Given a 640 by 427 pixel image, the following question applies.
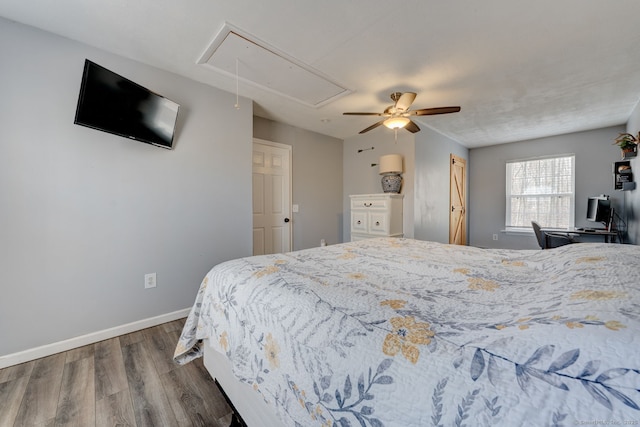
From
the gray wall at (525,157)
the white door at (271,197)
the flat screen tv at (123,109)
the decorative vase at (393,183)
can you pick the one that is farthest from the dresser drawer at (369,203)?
the gray wall at (525,157)

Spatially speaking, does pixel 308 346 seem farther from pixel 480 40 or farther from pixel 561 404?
pixel 480 40

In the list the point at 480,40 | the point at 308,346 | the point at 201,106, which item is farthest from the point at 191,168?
the point at 480,40

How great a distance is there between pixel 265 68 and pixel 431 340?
2.53 m

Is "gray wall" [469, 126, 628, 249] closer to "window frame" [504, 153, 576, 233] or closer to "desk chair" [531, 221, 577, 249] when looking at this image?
"window frame" [504, 153, 576, 233]

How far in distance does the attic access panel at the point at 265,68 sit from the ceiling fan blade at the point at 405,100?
0.58 m

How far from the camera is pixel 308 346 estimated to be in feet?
2.56

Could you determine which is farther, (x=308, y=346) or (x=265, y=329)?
(x=265, y=329)

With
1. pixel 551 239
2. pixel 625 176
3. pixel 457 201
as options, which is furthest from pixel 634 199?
pixel 457 201

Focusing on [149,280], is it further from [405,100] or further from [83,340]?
[405,100]

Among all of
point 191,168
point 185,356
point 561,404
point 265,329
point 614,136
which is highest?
point 614,136

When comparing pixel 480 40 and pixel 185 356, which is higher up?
pixel 480 40

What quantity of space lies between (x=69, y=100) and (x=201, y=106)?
101 cm

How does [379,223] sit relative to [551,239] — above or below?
above

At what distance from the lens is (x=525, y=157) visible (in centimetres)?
479
